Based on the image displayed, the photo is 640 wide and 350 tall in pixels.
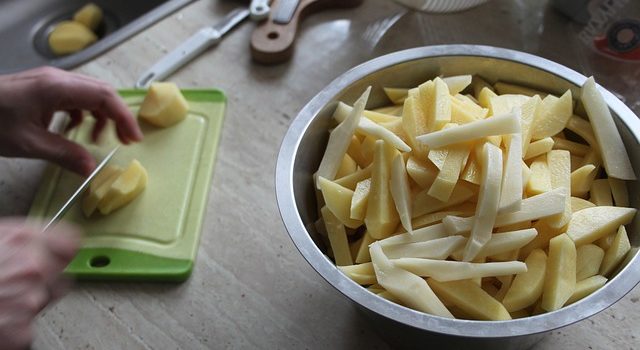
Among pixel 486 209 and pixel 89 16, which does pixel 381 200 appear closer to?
pixel 486 209

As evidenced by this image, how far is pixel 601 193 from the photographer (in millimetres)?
857

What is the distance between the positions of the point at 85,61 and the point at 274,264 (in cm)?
69

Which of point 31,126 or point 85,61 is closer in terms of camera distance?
point 31,126

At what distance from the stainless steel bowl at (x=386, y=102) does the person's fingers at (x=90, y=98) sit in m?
0.39

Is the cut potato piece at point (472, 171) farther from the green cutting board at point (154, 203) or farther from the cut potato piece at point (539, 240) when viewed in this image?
the green cutting board at point (154, 203)

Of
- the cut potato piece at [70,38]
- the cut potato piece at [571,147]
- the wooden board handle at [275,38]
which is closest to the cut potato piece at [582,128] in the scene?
the cut potato piece at [571,147]

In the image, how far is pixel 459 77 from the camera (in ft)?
3.05

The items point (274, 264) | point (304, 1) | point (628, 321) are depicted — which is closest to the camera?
point (628, 321)

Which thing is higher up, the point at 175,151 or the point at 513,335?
the point at 513,335

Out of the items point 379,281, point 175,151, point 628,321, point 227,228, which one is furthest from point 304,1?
point 628,321

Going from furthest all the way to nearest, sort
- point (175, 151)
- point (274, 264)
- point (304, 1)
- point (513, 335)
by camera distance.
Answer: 1. point (304, 1)
2. point (175, 151)
3. point (274, 264)
4. point (513, 335)

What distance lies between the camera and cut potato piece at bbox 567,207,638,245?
774 millimetres

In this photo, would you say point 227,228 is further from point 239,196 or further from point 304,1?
point 304,1

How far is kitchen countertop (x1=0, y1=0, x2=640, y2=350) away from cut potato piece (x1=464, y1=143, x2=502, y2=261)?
255mm
